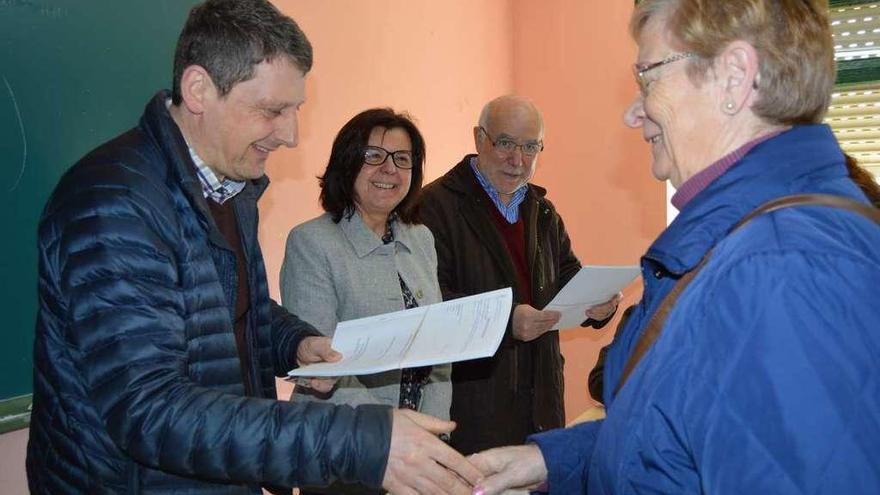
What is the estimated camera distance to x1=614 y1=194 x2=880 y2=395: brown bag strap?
1020 mm

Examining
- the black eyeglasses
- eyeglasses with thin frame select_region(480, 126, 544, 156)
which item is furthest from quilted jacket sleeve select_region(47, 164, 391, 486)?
eyeglasses with thin frame select_region(480, 126, 544, 156)

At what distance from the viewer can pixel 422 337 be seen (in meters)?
1.58

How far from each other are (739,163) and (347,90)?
259 cm

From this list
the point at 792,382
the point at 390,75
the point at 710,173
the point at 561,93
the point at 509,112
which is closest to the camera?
the point at 792,382

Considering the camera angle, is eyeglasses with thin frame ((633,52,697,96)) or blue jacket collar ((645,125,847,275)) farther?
eyeglasses with thin frame ((633,52,697,96))

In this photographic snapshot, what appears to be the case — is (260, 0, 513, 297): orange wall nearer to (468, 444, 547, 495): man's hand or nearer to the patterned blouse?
the patterned blouse

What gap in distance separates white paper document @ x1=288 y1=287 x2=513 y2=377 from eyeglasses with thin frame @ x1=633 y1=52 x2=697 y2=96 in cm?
48

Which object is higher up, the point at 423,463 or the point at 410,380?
the point at 423,463

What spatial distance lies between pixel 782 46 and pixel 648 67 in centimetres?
22

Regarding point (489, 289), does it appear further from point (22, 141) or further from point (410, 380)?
point (22, 141)

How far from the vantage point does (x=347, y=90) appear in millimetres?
3506

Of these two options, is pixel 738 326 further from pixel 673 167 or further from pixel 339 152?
pixel 339 152

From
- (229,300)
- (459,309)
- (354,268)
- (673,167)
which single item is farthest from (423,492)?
(354,268)

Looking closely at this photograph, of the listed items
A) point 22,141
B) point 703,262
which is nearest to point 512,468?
point 703,262
